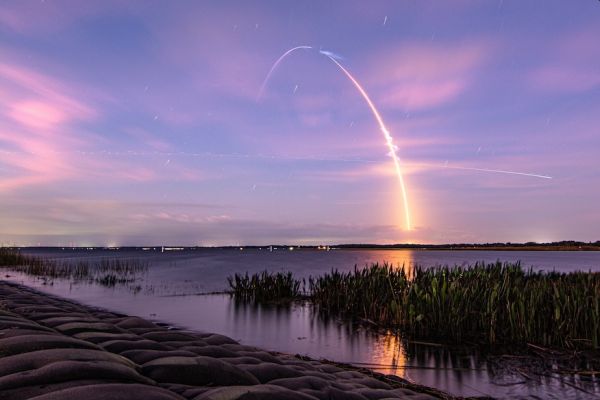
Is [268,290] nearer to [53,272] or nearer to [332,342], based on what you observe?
[332,342]

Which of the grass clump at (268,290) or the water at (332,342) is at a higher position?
the grass clump at (268,290)

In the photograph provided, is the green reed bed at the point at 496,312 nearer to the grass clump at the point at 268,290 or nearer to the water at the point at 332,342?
the water at the point at 332,342

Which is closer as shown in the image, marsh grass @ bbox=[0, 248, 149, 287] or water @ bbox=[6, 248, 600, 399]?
water @ bbox=[6, 248, 600, 399]

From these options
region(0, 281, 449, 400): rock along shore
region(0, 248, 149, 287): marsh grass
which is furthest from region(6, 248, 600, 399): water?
region(0, 248, 149, 287): marsh grass

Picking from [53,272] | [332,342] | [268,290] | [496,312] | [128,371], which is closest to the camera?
[128,371]

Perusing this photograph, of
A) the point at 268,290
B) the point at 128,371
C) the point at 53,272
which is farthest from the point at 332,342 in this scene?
the point at 53,272

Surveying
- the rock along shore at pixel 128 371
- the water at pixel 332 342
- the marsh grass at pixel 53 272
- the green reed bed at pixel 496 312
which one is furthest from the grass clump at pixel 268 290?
the rock along shore at pixel 128 371

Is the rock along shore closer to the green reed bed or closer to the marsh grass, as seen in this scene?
the green reed bed

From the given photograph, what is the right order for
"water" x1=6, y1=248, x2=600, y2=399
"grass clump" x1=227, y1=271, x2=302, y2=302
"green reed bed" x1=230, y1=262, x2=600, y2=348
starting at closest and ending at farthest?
"water" x1=6, y1=248, x2=600, y2=399 < "green reed bed" x1=230, y1=262, x2=600, y2=348 < "grass clump" x1=227, y1=271, x2=302, y2=302

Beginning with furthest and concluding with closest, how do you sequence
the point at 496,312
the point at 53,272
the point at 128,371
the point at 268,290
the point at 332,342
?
the point at 53,272, the point at 268,290, the point at 332,342, the point at 496,312, the point at 128,371

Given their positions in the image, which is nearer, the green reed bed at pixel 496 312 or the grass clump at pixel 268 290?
the green reed bed at pixel 496 312

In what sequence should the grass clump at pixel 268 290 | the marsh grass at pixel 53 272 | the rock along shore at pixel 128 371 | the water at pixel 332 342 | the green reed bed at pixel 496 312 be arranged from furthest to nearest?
the marsh grass at pixel 53 272, the grass clump at pixel 268 290, the green reed bed at pixel 496 312, the water at pixel 332 342, the rock along shore at pixel 128 371

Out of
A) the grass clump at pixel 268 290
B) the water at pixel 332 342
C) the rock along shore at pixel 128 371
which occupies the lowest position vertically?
the water at pixel 332 342

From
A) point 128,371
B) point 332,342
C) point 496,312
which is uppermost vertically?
point 128,371
